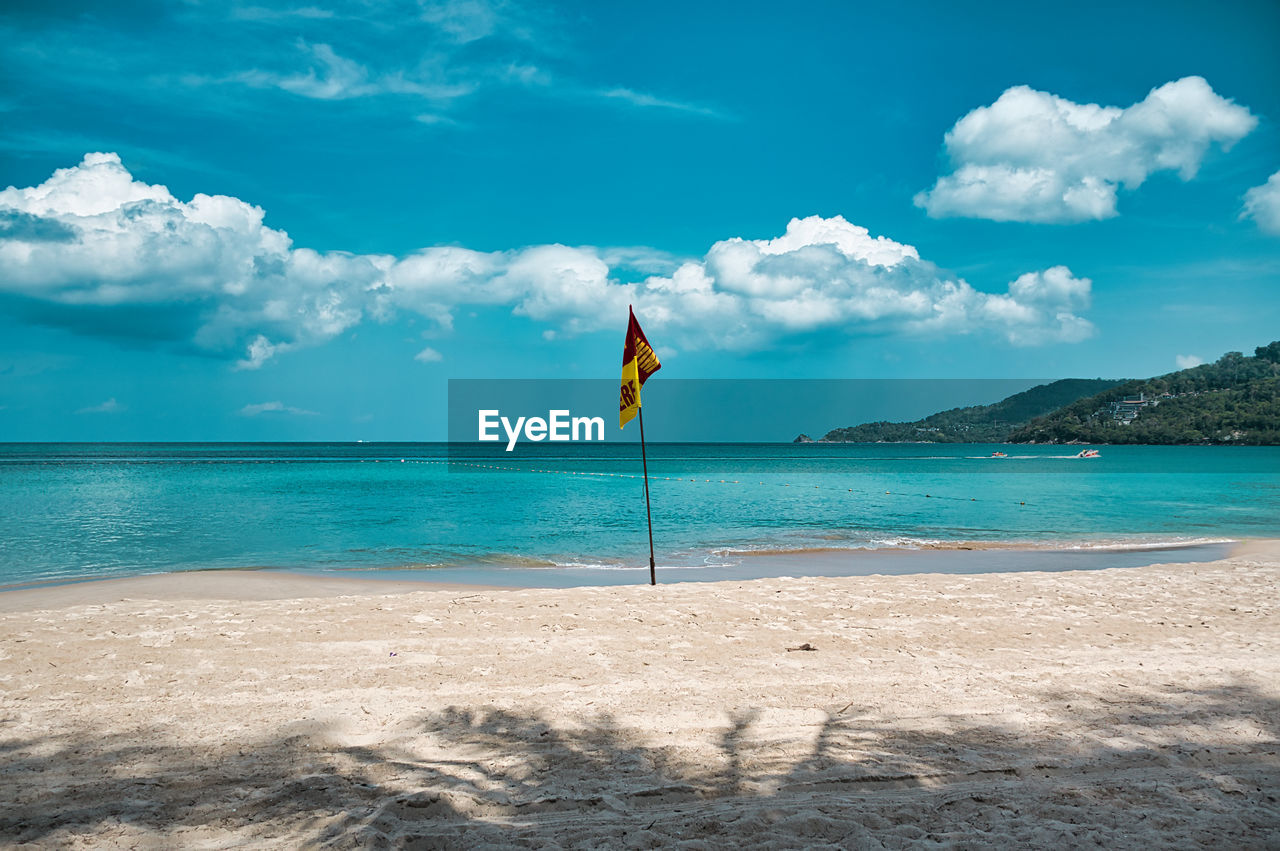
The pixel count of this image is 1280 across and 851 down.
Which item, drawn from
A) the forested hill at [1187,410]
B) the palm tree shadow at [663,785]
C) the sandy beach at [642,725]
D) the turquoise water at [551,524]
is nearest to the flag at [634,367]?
the sandy beach at [642,725]

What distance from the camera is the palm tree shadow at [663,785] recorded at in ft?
12.4

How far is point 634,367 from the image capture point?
11445 mm

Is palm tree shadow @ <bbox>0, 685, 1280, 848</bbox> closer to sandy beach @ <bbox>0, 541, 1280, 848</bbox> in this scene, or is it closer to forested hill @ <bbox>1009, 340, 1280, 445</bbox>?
sandy beach @ <bbox>0, 541, 1280, 848</bbox>

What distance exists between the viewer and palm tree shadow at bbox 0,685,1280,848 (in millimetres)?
3766

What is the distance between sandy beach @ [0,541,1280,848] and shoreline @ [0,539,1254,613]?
3.08 meters

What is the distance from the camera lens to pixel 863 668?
23.1 ft

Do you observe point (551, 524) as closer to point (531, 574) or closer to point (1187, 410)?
point (531, 574)

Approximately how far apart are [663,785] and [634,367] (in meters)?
7.73

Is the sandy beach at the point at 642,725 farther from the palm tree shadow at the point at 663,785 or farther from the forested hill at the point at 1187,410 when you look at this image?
the forested hill at the point at 1187,410

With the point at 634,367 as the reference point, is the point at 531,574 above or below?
below

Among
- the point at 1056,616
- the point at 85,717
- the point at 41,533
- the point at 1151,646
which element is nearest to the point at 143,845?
the point at 85,717

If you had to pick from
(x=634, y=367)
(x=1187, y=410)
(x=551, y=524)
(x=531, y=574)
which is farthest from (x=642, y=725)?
(x=1187, y=410)

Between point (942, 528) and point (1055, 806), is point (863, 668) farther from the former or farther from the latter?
point (942, 528)

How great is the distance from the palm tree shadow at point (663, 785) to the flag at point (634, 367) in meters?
6.27
